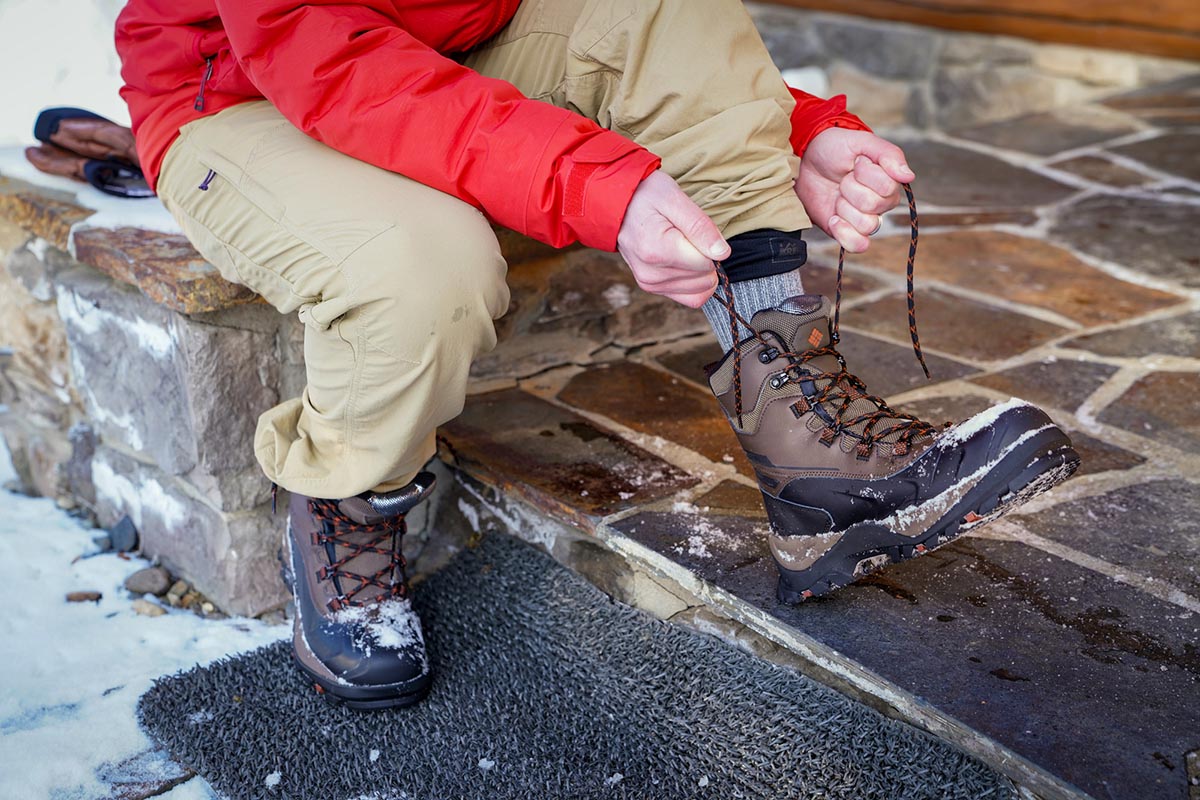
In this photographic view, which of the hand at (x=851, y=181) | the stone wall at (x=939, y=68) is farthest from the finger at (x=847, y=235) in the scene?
the stone wall at (x=939, y=68)

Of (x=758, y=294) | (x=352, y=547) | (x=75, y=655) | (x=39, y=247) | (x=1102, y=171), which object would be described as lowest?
(x=75, y=655)

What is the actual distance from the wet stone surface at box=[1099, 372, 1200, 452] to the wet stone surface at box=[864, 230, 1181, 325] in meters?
0.32

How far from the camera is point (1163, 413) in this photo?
1.88 meters

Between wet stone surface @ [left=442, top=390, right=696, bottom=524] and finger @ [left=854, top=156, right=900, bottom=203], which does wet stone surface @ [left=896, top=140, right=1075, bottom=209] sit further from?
finger @ [left=854, top=156, right=900, bottom=203]

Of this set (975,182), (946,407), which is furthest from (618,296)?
(975,182)

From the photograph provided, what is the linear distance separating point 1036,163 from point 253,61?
2.89 meters

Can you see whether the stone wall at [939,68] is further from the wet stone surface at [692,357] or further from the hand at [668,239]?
the hand at [668,239]

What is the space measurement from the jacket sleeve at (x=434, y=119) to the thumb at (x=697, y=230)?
0.18ft

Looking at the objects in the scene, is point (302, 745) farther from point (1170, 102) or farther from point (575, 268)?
point (1170, 102)

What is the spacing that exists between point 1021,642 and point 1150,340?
3.79ft

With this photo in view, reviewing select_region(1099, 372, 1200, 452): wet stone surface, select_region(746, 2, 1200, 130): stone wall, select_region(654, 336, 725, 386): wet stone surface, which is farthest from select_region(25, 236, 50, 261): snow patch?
select_region(746, 2, 1200, 130): stone wall

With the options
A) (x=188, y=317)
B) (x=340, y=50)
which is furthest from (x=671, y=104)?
(x=188, y=317)

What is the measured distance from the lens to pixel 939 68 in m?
5.02

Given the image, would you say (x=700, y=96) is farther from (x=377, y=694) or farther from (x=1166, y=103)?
(x=1166, y=103)
